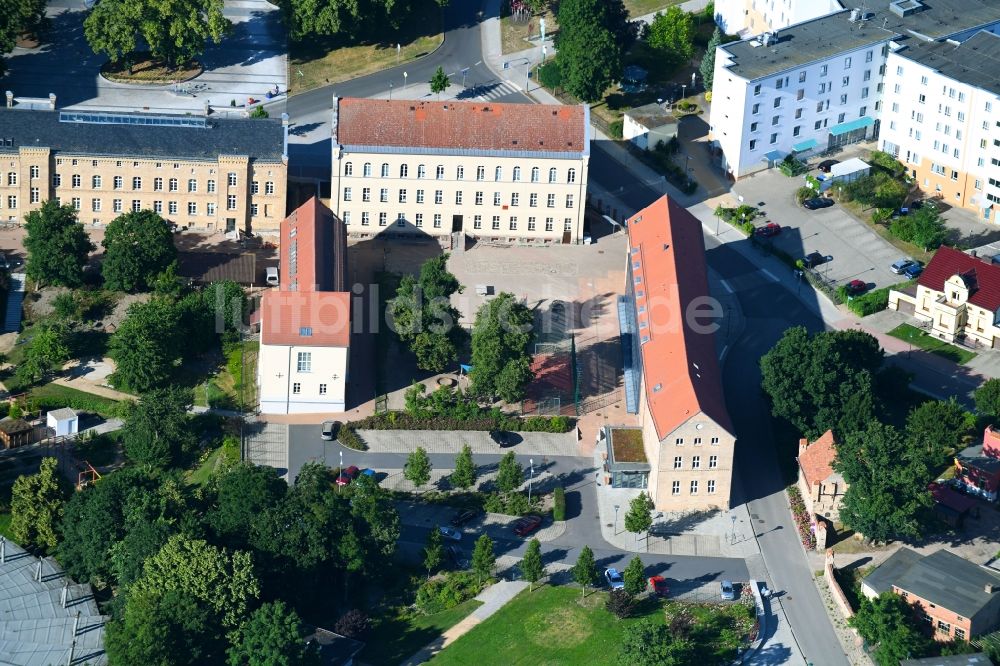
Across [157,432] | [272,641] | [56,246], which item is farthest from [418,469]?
[56,246]

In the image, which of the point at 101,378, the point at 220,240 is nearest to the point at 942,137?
the point at 220,240

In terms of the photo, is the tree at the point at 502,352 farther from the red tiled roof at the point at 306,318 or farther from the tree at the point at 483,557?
the tree at the point at 483,557

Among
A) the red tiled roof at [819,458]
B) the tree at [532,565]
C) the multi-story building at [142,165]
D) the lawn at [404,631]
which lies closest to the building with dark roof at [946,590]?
A: the red tiled roof at [819,458]

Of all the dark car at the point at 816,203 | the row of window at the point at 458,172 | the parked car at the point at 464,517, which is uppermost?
the row of window at the point at 458,172

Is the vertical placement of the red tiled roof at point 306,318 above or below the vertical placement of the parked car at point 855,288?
above

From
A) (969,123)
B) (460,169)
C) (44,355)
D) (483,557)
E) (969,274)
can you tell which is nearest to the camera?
(483,557)

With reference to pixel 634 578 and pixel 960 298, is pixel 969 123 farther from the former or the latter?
pixel 634 578

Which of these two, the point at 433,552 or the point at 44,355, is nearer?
the point at 433,552
